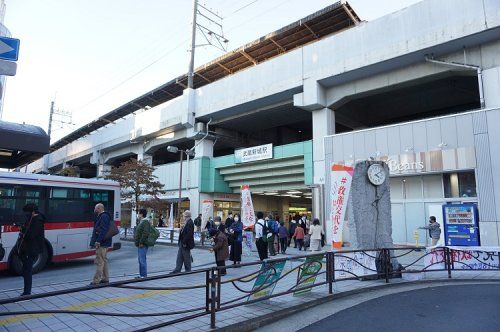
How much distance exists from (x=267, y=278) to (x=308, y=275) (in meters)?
1.27

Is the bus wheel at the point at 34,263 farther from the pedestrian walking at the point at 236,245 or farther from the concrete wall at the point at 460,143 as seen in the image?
the concrete wall at the point at 460,143

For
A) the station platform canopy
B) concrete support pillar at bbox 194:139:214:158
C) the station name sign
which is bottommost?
the station platform canopy

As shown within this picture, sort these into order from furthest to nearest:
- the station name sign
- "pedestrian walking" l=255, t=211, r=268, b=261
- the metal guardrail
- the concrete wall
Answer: the station name sign
the concrete wall
"pedestrian walking" l=255, t=211, r=268, b=261
the metal guardrail

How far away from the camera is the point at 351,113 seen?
25172 mm

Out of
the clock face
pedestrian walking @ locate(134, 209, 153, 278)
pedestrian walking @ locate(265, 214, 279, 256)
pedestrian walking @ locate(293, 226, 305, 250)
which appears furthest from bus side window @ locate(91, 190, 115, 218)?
the clock face

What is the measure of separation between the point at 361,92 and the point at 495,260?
12.2 metres

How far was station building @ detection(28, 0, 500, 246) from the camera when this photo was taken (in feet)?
51.8

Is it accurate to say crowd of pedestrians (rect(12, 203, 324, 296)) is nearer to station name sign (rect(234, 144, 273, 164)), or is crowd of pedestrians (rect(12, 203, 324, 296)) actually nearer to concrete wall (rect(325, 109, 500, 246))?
concrete wall (rect(325, 109, 500, 246))

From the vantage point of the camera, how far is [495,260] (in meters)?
10.2

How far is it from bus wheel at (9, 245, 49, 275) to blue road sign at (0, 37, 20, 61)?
6.60m

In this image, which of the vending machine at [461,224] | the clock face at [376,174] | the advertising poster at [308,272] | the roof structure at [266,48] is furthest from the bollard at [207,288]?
the roof structure at [266,48]

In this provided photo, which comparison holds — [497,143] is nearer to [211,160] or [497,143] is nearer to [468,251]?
[468,251]

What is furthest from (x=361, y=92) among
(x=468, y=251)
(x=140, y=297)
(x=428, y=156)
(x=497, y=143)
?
(x=140, y=297)

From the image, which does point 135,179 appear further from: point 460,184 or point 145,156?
point 460,184
